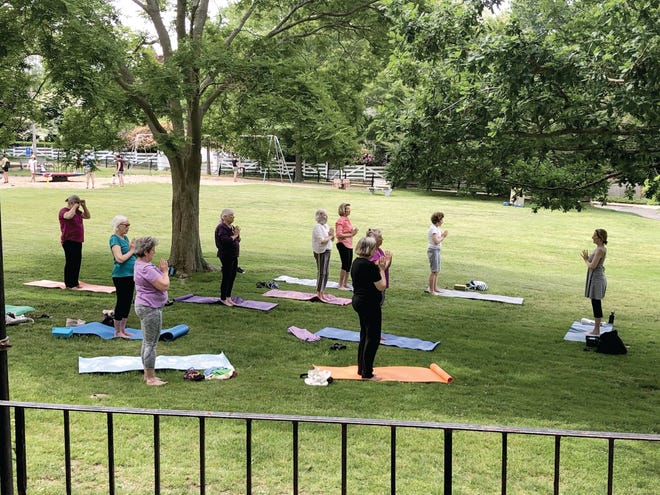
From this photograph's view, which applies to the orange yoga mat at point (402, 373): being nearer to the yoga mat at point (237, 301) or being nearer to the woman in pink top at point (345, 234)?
the yoga mat at point (237, 301)

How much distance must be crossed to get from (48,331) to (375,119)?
587 centimetres

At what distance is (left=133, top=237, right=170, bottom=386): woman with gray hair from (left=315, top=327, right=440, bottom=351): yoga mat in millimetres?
3482

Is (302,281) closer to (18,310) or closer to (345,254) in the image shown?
(345,254)

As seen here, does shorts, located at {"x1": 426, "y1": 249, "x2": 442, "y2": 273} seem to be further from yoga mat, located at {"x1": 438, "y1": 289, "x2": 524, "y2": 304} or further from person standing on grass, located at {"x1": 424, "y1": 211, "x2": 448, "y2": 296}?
yoga mat, located at {"x1": 438, "y1": 289, "x2": 524, "y2": 304}

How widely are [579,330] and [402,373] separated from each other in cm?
500

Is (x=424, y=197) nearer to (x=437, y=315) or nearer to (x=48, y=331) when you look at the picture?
(x=437, y=315)

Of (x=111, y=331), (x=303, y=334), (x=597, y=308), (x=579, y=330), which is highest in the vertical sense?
(x=597, y=308)

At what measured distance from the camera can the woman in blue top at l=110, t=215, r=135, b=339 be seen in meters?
10.1

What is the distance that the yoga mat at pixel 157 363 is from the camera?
341 inches

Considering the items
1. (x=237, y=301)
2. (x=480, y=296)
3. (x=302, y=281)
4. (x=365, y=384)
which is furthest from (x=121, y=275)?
(x=480, y=296)

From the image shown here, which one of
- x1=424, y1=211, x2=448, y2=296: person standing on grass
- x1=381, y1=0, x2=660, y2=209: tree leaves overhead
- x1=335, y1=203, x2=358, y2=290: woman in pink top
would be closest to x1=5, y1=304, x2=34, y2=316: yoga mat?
x1=335, y1=203, x2=358, y2=290: woman in pink top

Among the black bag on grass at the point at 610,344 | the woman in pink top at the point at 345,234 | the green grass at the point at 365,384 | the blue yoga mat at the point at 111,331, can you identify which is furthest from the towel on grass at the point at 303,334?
the black bag on grass at the point at 610,344

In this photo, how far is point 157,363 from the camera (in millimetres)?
8977

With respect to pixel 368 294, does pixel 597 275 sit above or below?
below
